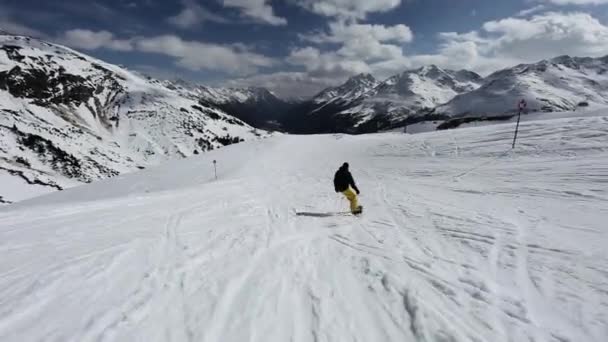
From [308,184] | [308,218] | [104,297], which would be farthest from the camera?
[308,184]

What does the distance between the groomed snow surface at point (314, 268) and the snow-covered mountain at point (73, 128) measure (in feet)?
307

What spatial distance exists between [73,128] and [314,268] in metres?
165

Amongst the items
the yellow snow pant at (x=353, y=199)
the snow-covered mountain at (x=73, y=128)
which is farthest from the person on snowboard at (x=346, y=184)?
the snow-covered mountain at (x=73, y=128)

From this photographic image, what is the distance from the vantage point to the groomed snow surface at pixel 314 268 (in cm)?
450

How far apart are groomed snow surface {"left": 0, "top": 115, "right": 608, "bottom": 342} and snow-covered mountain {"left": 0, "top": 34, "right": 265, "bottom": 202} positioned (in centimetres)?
9343

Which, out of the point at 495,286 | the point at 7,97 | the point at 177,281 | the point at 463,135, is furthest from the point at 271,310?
the point at 7,97

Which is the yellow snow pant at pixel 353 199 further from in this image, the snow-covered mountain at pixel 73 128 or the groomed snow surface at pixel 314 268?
the snow-covered mountain at pixel 73 128

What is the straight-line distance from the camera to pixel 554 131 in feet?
79.2

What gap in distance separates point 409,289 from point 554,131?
26.3m

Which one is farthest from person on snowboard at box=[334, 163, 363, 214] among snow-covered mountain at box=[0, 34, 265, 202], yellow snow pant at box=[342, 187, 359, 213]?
snow-covered mountain at box=[0, 34, 265, 202]

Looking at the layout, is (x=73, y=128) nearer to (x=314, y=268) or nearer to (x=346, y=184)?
(x=346, y=184)

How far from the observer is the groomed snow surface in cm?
450

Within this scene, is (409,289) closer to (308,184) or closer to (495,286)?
(495,286)

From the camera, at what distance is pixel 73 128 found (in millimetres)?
135500
